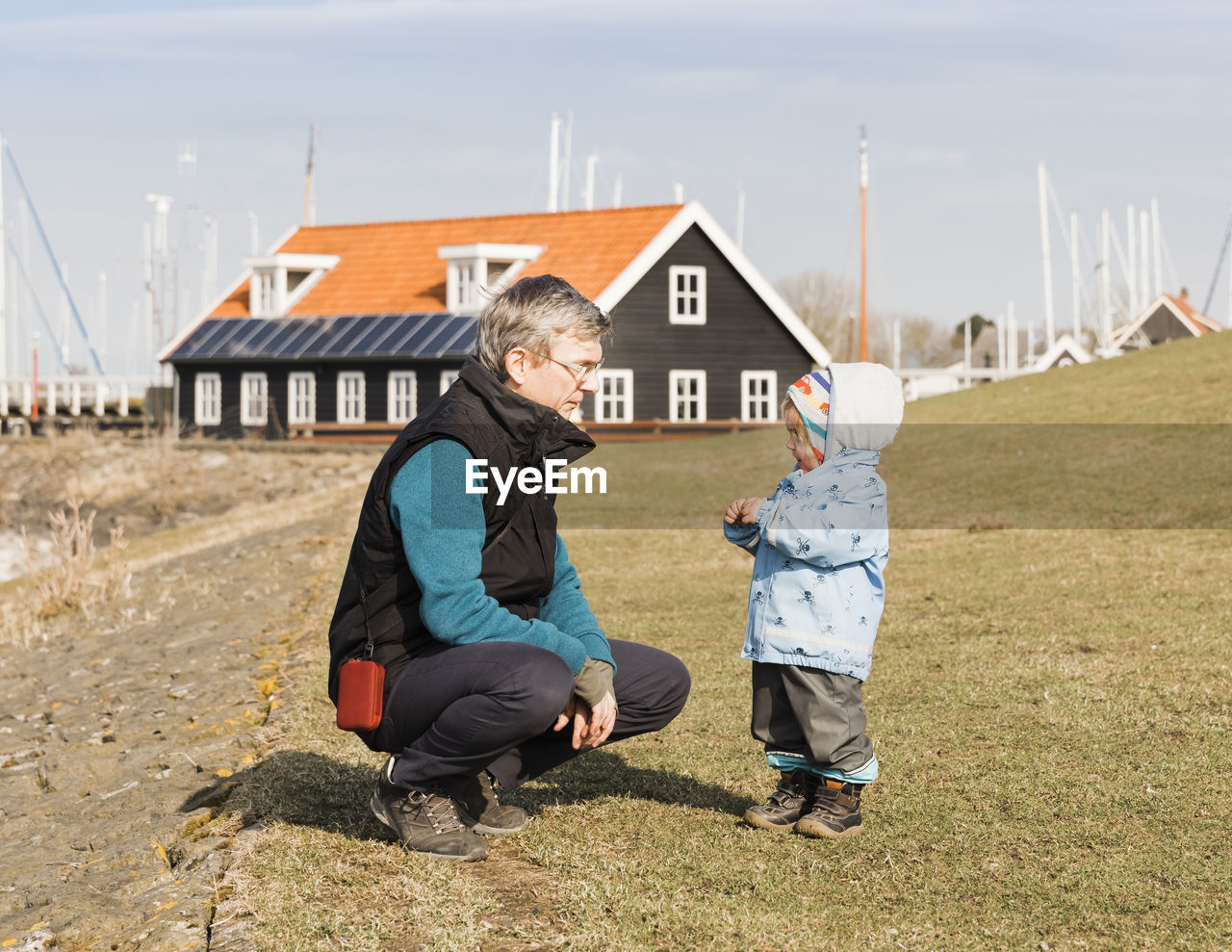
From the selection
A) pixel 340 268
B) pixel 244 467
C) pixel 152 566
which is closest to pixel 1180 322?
pixel 340 268

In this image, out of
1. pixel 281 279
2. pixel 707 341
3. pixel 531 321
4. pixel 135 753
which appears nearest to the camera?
pixel 531 321

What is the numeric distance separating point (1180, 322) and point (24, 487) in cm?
5778

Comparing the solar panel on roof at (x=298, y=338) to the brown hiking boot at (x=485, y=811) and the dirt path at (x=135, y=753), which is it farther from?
the brown hiking boot at (x=485, y=811)

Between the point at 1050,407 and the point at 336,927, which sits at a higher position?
the point at 1050,407

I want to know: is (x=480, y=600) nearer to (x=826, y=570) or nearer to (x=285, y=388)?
(x=826, y=570)

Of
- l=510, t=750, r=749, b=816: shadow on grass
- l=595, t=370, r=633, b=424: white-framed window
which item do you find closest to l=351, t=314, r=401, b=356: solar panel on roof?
l=595, t=370, r=633, b=424: white-framed window

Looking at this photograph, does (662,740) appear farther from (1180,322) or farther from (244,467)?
(1180,322)

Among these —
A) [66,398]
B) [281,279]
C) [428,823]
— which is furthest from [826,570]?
[66,398]

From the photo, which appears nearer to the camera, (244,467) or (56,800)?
(56,800)

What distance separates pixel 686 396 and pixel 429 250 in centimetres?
905

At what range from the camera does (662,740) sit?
6488 mm

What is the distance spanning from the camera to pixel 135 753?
6.91 meters

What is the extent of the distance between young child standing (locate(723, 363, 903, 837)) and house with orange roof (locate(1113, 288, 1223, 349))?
228 ft

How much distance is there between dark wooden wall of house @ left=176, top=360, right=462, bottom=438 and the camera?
35.9 m
